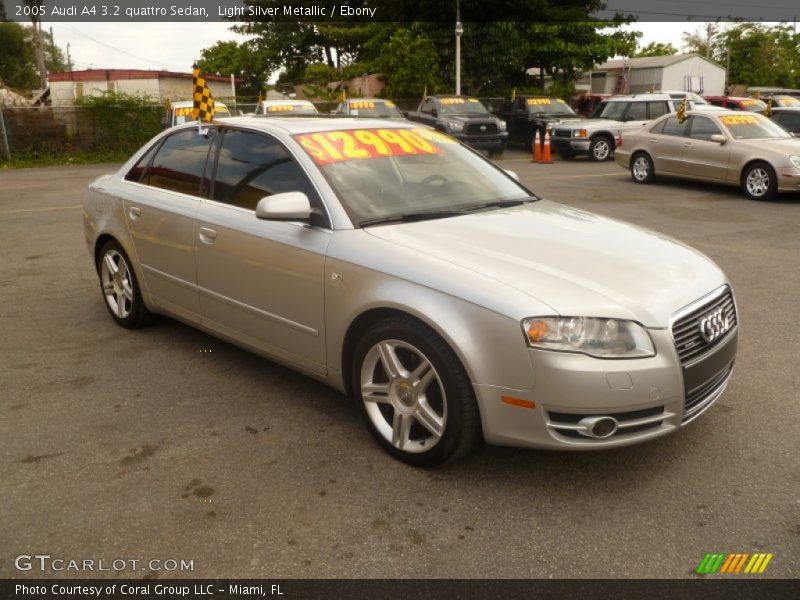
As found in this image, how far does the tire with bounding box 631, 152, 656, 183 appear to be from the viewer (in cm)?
1447

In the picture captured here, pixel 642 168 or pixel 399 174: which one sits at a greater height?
pixel 399 174

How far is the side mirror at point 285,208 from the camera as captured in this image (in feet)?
12.3

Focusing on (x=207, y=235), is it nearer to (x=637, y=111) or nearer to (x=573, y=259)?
(x=573, y=259)

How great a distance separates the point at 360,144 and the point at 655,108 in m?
17.7

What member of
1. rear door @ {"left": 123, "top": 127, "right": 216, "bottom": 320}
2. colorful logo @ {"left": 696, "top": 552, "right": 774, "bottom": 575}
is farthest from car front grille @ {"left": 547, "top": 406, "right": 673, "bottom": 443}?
rear door @ {"left": 123, "top": 127, "right": 216, "bottom": 320}

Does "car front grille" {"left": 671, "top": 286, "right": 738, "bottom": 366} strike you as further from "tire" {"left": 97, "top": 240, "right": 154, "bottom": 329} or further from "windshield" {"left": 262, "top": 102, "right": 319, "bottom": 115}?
"windshield" {"left": 262, "top": 102, "right": 319, "bottom": 115}

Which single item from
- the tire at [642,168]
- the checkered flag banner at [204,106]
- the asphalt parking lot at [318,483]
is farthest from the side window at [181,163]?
the tire at [642,168]

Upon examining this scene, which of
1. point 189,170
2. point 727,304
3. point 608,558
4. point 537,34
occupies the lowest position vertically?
point 608,558

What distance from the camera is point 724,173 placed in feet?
42.1

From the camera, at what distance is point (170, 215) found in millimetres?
4844

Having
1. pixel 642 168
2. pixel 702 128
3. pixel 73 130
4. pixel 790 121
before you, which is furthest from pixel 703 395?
pixel 73 130

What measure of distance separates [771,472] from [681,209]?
28.7 ft

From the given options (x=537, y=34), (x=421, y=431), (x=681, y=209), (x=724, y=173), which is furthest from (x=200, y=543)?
(x=537, y=34)

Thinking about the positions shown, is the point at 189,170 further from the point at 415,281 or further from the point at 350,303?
the point at 415,281
